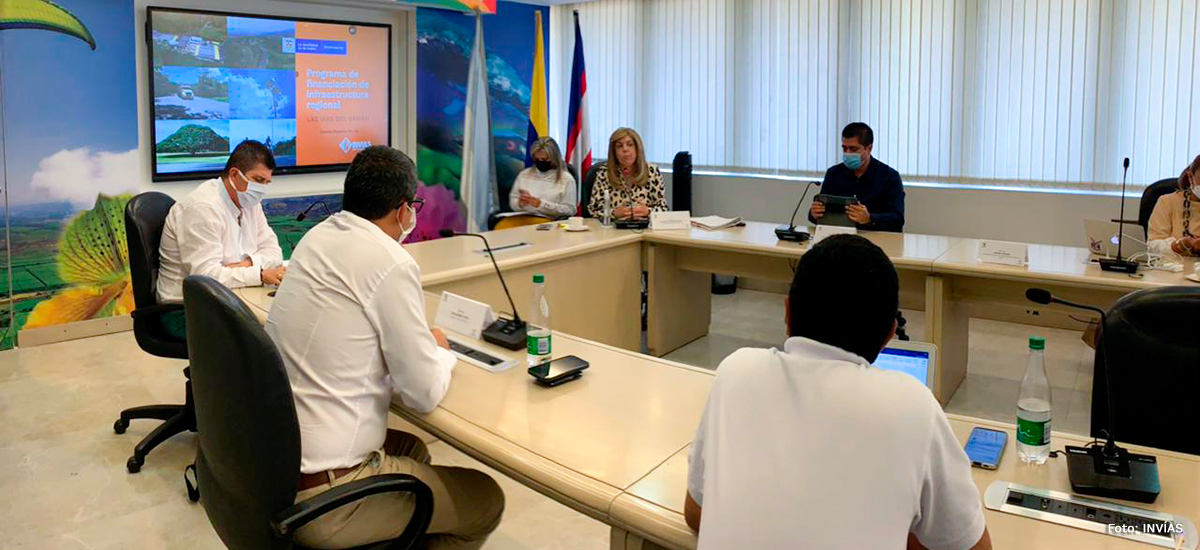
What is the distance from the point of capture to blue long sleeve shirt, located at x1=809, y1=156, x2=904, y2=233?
177 inches

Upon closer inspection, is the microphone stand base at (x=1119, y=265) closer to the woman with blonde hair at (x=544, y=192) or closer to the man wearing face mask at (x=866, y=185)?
the man wearing face mask at (x=866, y=185)

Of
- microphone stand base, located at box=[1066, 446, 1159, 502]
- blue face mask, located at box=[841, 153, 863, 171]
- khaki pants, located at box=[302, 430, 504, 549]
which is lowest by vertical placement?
khaki pants, located at box=[302, 430, 504, 549]

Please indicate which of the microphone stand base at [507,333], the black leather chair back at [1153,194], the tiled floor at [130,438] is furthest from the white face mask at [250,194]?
the black leather chair back at [1153,194]

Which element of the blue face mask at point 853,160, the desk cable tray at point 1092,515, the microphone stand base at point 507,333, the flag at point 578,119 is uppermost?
the flag at point 578,119

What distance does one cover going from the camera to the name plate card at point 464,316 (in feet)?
8.30

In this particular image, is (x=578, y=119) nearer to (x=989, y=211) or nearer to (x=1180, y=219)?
(x=989, y=211)

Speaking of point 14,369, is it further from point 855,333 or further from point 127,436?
point 855,333

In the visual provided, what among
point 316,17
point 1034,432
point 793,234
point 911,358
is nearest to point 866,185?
point 793,234

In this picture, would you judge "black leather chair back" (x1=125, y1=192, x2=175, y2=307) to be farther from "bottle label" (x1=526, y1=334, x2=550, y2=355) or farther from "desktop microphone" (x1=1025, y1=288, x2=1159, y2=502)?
"desktop microphone" (x1=1025, y1=288, x2=1159, y2=502)

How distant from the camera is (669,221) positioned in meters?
4.68

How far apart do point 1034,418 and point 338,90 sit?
205 inches

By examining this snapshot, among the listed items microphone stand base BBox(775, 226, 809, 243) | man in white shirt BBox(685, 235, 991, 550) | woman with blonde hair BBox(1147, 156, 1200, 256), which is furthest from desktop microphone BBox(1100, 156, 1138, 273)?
man in white shirt BBox(685, 235, 991, 550)

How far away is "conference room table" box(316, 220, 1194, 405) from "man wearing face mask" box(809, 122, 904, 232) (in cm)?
25

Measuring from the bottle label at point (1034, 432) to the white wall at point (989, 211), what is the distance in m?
3.97
